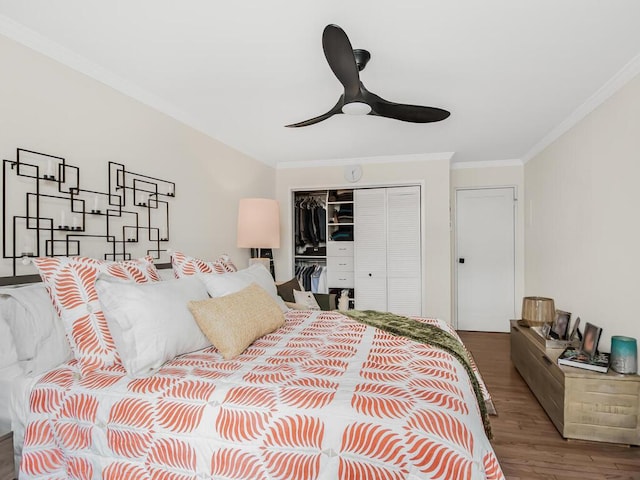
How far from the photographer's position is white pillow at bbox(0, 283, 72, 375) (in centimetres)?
146

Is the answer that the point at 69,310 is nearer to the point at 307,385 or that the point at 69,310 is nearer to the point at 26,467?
the point at 26,467

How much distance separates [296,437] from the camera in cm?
113

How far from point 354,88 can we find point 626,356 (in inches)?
91.1

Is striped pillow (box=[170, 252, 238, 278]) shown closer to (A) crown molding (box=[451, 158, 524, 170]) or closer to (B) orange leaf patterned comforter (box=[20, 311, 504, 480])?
(B) orange leaf patterned comforter (box=[20, 311, 504, 480])

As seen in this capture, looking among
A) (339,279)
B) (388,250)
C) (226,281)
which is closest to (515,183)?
(388,250)

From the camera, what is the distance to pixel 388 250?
15.4 ft

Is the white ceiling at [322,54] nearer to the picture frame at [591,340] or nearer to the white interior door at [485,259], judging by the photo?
the picture frame at [591,340]

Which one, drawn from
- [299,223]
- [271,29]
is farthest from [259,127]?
[299,223]

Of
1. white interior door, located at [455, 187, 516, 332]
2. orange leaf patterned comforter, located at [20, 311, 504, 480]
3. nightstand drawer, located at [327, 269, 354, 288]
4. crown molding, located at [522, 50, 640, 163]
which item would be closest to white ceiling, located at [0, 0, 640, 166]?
crown molding, located at [522, 50, 640, 163]

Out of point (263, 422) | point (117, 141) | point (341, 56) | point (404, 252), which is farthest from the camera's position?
point (404, 252)

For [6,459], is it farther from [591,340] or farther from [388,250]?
[388,250]

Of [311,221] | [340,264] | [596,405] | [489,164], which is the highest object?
[489,164]

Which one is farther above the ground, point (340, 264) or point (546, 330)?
point (340, 264)

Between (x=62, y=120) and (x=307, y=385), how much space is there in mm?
1945
